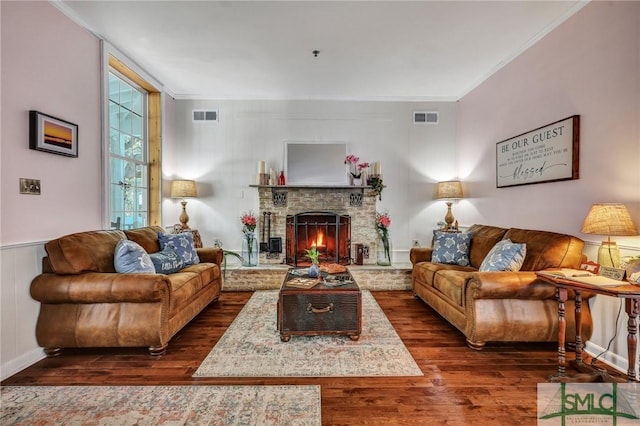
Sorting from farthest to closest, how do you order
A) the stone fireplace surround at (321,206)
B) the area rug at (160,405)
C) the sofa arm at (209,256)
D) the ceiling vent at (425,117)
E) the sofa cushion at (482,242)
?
the ceiling vent at (425,117), the stone fireplace surround at (321,206), the sofa arm at (209,256), the sofa cushion at (482,242), the area rug at (160,405)

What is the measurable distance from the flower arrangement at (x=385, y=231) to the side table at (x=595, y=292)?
2.59 m

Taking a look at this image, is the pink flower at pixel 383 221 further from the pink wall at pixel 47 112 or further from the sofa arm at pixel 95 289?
the pink wall at pixel 47 112

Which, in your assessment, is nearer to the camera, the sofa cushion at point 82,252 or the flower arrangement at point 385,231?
the sofa cushion at point 82,252

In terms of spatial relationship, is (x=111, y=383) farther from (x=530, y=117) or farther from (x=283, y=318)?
(x=530, y=117)

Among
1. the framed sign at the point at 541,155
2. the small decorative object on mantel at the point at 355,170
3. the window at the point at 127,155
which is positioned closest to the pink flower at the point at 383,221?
the small decorative object on mantel at the point at 355,170

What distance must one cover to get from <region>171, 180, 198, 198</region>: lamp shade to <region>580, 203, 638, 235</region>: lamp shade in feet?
15.1

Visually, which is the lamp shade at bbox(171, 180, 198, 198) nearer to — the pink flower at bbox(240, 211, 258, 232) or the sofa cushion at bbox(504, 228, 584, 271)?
the pink flower at bbox(240, 211, 258, 232)

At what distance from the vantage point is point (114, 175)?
3805 mm

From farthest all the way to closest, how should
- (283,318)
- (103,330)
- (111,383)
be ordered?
(283,318) → (103,330) → (111,383)

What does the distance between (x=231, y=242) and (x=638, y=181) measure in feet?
15.6

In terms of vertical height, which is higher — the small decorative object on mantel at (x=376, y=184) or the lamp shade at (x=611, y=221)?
the small decorative object on mantel at (x=376, y=184)

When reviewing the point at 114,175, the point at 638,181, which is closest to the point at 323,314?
the point at 638,181

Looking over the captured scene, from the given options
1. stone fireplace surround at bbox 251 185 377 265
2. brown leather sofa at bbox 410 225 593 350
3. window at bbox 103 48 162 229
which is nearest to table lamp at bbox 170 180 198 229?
window at bbox 103 48 162 229

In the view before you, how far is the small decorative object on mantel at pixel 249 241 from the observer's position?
483 centimetres
